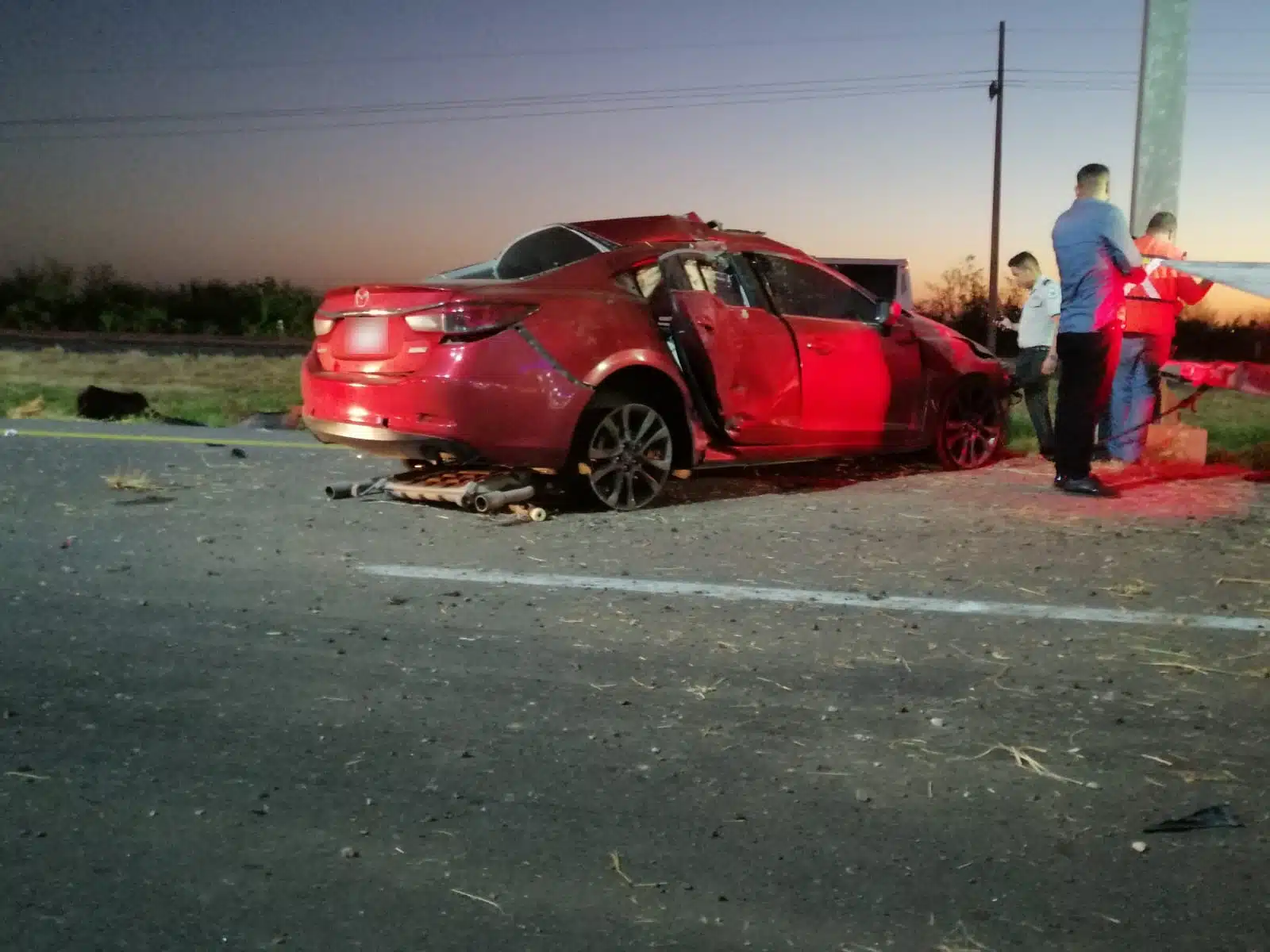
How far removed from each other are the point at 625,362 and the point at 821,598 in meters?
2.31

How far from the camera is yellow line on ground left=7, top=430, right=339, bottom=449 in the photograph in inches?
433

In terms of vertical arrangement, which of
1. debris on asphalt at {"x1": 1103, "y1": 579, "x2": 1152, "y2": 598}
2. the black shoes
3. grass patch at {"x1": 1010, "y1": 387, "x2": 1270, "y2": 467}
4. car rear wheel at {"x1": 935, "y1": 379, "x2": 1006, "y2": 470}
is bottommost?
grass patch at {"x1": 1010, "y1": 387, "x2": 1270, "y2": 467}

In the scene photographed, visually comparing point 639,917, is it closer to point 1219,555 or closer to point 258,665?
point 258,665

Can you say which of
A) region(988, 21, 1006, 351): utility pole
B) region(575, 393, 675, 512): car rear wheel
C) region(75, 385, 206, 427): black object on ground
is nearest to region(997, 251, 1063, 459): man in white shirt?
region(575, 393, 675, 512): car rear wheel

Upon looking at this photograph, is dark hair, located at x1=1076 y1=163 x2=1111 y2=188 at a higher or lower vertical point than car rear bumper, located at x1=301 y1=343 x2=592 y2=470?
higher

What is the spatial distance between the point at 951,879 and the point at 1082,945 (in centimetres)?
36

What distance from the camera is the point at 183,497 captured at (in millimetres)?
8344

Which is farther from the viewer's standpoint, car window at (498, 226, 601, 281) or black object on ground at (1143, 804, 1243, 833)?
car window at (498, 226, 601, 281)

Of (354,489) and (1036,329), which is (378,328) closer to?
(354,489)

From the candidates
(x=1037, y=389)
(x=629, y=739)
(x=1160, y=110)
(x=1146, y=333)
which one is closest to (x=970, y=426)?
(x=1037, y=389)

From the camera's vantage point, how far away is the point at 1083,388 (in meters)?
8.44

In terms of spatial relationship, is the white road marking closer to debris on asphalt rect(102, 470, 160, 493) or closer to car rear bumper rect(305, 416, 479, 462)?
car rear bumper rect(305, 416, 479, 462)

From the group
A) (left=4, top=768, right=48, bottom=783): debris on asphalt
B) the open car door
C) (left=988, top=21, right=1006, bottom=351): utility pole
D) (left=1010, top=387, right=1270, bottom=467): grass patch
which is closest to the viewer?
(left=4, top=768, right=48, bottom=783): debris on asphalt

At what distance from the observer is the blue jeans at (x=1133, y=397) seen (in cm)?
970
